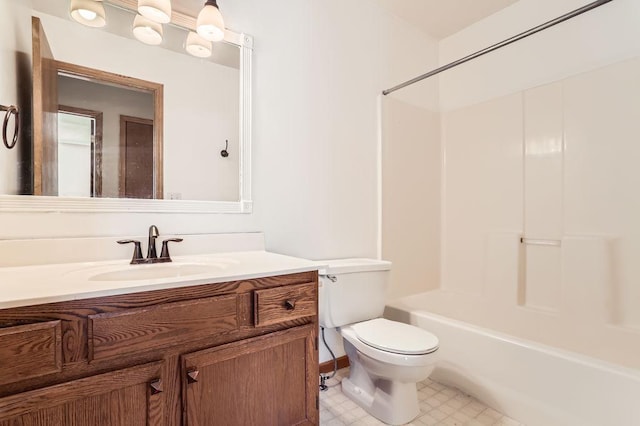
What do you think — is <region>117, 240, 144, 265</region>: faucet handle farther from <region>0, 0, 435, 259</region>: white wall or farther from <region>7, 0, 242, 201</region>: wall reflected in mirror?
<region>0, 0, 435, 259</region>: white wall

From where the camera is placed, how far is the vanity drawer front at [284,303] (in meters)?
1.07

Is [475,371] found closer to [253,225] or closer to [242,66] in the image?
[253,225]

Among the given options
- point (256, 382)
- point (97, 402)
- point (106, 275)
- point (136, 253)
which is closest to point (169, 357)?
point (97, 402)

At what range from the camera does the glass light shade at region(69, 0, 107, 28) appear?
1.30 meters

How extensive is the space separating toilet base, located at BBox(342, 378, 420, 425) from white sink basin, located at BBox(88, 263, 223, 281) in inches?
39.2

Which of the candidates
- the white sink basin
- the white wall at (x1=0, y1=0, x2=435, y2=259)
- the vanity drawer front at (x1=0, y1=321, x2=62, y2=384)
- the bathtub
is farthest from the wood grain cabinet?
the bathtub

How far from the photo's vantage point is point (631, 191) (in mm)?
1716

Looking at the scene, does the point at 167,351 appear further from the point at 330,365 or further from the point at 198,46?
the point at 198,46

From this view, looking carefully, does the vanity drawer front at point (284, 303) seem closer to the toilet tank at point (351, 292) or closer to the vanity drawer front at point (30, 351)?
the toilet tank at point (351, 292)

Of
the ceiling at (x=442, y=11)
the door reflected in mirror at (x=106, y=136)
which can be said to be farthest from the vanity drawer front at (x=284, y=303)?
the ceiling at (x=442, y=11)

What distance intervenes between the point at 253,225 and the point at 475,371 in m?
1.41

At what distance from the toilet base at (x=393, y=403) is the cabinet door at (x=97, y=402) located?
3.39 ft

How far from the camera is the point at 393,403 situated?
1483 mm

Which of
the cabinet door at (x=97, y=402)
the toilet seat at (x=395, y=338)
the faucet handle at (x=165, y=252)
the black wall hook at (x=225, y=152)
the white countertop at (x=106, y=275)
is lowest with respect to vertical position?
the toilet seat at (x=395, y=338)
